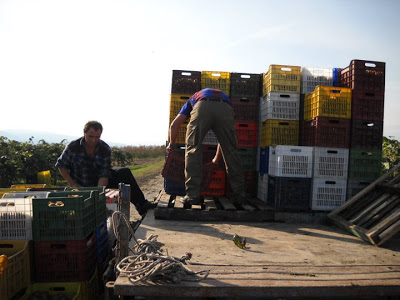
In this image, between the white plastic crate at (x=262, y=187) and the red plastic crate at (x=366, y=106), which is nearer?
the red plastic crate at (x=366, y=106)

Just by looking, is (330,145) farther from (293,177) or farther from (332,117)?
(293,177)

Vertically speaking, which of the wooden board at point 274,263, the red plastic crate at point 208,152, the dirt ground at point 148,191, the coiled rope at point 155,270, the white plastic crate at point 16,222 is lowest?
the dirt ground at point 148,191

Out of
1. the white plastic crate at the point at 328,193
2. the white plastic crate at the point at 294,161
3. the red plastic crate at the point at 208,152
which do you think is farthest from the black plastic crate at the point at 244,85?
the white plastic crate at the point at 328,193

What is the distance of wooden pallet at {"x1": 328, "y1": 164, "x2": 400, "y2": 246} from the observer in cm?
353

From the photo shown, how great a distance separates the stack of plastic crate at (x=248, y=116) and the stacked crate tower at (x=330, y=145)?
127 cm

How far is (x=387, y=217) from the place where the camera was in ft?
12.5

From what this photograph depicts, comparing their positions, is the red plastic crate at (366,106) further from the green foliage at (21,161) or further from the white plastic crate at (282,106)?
the green foliage at (21,161)

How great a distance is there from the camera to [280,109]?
5.68 m

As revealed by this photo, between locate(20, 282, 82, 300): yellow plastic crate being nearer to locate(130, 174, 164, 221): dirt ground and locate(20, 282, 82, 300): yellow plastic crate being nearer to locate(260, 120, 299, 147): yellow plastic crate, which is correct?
locate(260, 120, 299, 147): yellow plastic crate

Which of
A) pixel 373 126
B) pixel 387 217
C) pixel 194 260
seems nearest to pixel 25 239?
→ pixel 194 260

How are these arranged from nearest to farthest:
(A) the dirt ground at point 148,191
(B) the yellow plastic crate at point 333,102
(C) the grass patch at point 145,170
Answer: (B) the yellow plastic crate at point 333,102 < (A) the dirt ground at point 148,191 < (C) the grass patch at point 145,170

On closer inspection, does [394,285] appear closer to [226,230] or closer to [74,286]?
[226,230]

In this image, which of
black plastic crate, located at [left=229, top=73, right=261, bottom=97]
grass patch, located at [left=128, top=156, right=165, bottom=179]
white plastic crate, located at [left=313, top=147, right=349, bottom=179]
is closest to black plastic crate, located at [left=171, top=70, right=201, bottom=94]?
black plastic crate, located at [left=229, top=73, right=261, bottom=97]

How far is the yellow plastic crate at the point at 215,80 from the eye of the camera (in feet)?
20.0
